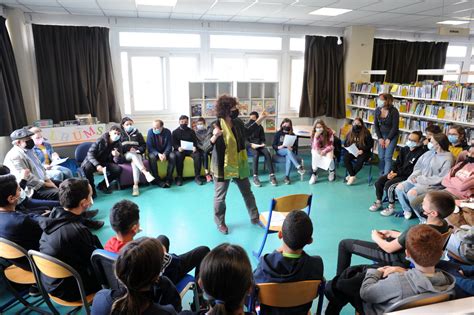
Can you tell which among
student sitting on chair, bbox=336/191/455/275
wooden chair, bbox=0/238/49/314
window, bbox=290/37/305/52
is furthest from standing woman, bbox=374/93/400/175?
wooden chair, bbox=0/238/49/314

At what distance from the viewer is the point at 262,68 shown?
774 centimetres

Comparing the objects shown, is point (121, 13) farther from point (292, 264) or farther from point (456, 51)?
point (456, 51)

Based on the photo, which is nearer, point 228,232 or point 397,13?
point 228,232

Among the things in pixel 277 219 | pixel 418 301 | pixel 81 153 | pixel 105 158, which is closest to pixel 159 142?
pixel 105 158

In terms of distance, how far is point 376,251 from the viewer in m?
2.37

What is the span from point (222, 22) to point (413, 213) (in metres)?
5.29

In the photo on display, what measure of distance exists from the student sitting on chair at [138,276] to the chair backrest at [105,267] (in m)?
0.38

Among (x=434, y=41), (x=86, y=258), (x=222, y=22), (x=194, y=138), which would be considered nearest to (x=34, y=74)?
(x=194, y=138)

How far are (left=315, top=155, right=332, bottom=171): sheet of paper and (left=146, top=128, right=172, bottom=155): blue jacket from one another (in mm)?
2496

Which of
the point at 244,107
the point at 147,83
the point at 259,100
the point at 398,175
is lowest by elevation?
the point at 398,175

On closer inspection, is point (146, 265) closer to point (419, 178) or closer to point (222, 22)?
point (419, 178)

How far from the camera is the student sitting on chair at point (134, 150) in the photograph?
16.6ft

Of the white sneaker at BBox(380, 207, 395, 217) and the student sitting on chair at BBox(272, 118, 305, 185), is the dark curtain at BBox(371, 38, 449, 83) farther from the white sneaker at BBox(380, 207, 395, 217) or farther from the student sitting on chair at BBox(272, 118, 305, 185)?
the white sneaker at BBox(380, 207, 395, 217)

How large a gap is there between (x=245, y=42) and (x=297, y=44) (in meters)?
→ 1.30
